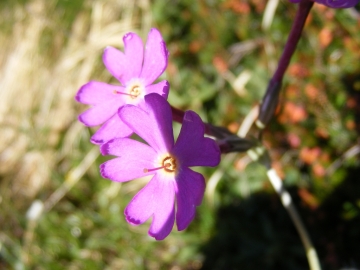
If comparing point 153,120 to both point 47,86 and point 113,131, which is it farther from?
point 47,86

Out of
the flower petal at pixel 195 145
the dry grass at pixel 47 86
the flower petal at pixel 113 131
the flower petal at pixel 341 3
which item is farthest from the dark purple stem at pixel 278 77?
the dry grass at pixel 47 86

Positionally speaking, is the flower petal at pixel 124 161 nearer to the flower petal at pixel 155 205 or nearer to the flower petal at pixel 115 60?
the flower petal at pixel 155 205

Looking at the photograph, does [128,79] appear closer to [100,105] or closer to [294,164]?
[100,105]

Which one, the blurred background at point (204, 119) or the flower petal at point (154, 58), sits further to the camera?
the blurred background at point (204, 119)

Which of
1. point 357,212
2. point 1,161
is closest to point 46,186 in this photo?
point 1,161

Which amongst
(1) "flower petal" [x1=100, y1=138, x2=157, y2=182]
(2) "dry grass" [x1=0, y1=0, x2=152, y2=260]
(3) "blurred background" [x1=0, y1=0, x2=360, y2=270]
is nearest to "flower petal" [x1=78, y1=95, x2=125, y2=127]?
(1) "flower petal" [x1=100, y1=138, x2=157, y2=182]

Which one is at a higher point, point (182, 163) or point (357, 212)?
point (357, 212)
